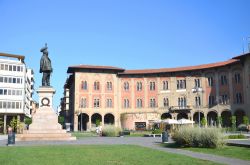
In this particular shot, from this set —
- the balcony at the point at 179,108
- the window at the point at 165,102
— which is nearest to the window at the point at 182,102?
the balcony at the point at 179,108

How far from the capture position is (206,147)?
16.1 meters

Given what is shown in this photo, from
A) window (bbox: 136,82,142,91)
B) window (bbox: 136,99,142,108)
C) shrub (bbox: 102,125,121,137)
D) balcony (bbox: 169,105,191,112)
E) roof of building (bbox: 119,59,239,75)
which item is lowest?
shrub (bbox: 102,125,121,137)

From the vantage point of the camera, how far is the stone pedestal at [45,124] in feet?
78.2

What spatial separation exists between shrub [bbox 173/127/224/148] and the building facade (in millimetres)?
40262

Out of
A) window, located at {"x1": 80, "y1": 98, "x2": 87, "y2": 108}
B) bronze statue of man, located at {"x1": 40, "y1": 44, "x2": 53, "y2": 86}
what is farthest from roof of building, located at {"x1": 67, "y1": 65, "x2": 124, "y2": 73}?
bronze statue of man, located at {"x1": 40, "y1": 44, "x2": 53, "y2": 86}

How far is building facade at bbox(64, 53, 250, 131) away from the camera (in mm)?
56438

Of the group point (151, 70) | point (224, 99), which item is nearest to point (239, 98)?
→ point (224, 99)

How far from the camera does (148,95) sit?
202 feet

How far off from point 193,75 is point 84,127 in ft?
79.1

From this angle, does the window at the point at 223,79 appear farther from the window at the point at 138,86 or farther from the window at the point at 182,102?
the window at the point at 138,86

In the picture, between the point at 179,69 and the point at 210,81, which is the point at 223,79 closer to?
the point at 210,81

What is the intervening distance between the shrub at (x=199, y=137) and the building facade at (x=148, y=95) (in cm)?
4026

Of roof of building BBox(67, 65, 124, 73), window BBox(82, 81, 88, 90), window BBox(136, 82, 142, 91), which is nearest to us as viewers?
roof of building BBox(67, 65, 124, 73)

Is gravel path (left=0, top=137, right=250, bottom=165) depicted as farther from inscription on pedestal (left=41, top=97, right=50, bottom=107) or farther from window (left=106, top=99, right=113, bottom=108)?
window (left=106, top=99, right=113, bottom=108)
